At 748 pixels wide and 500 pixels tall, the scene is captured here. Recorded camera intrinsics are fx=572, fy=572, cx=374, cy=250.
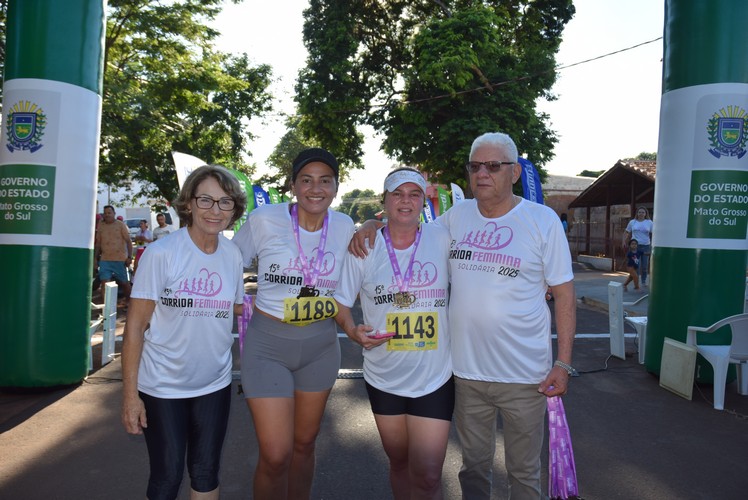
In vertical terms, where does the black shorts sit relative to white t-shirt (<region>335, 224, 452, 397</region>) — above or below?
below

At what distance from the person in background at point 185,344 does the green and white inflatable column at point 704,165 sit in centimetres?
531

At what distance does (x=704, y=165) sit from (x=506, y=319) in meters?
4.44

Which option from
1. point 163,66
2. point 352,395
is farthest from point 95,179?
point 163,66

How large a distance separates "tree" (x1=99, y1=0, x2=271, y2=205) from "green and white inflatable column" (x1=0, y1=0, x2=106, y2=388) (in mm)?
9200

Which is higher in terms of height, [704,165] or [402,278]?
[704,165]

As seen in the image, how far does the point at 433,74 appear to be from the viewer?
63.9 feet

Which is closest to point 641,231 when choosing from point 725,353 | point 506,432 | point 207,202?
point 725,353

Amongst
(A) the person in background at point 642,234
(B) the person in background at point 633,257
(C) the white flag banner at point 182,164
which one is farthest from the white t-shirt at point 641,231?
(C) the white flag banner at point 182,164

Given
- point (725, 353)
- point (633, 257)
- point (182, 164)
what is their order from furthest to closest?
1. point (633, 257)
2. point (182, 164)
3. point (725, 353)

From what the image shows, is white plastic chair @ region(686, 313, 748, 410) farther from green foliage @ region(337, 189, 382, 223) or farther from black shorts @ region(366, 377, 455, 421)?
green foliage @ region(337, 189, 382, 223)

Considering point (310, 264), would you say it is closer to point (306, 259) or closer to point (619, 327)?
point (306, 259)

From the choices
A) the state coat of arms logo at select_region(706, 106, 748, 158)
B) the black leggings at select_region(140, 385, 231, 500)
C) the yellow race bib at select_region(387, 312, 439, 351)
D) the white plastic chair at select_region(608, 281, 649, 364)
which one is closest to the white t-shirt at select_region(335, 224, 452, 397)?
the yellow race bib at select_region(387, 312, 439, 351)

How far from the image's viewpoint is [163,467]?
2598 mm

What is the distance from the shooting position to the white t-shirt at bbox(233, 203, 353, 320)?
3047 millimetres
